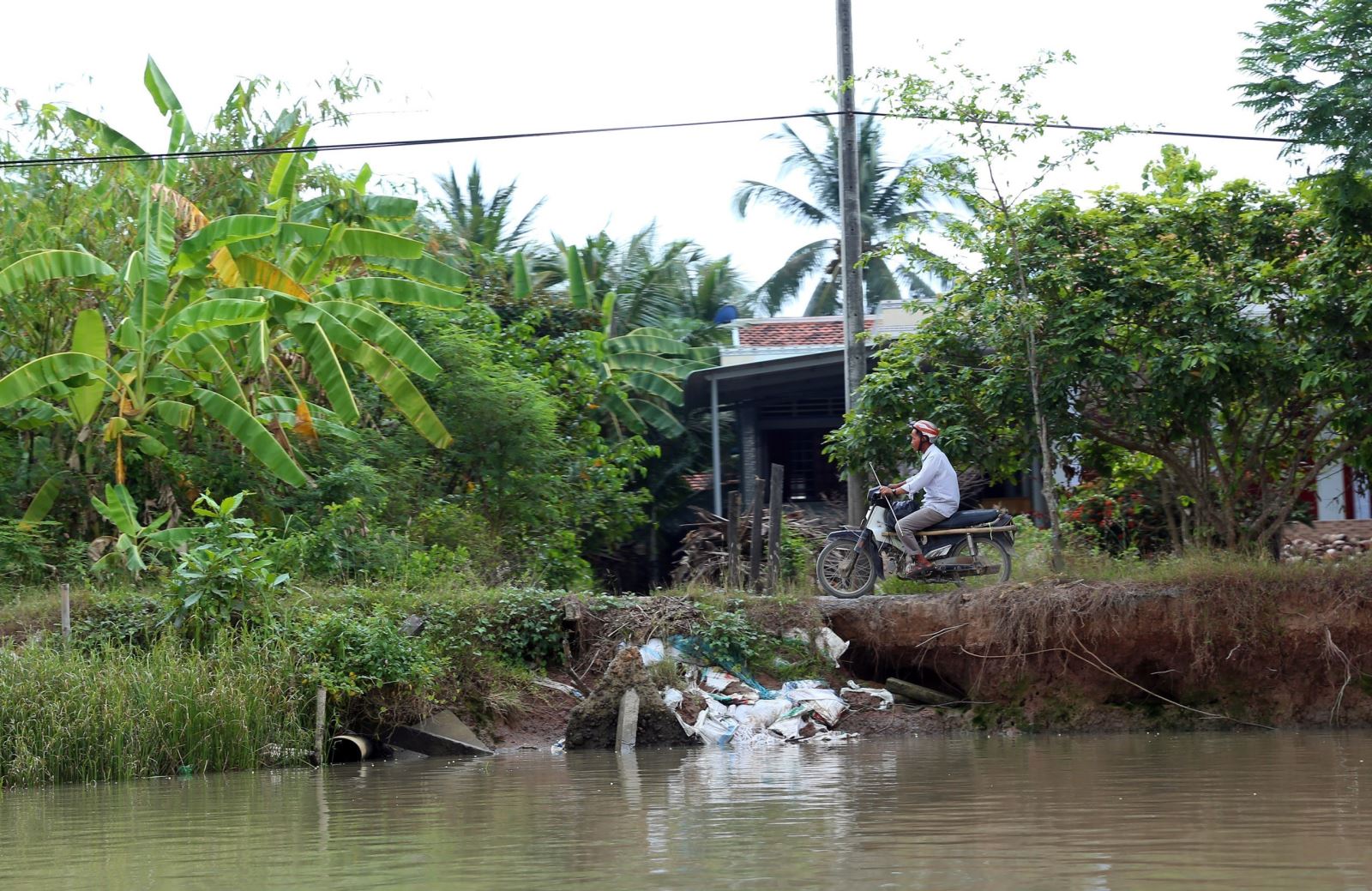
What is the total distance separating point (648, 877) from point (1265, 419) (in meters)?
10.8

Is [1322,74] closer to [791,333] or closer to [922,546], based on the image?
[922,546]

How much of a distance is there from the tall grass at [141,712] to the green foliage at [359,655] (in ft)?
A: 1.09

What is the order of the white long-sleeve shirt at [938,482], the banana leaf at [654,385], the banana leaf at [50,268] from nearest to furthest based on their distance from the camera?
the white long-sleeve shirt at [938,482] < the banana leaf at [50,268] < the banana leaf at [654,385]

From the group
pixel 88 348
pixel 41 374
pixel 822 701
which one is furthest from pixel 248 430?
pixel 822 701

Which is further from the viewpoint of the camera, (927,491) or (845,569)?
(845,569)

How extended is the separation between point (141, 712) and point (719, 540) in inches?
388

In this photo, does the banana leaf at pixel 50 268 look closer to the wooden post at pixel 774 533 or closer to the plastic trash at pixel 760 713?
the wooden post at pixel 774 533

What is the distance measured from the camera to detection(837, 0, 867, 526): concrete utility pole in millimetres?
15547

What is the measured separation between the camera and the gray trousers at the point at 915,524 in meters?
14.1

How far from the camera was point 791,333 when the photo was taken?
27484 millimetres

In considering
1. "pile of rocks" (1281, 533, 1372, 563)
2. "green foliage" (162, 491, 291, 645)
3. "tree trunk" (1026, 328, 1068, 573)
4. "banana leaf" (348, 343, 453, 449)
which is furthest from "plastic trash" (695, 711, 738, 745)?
"pile of rocks" (1281, 533, 1372, 563)

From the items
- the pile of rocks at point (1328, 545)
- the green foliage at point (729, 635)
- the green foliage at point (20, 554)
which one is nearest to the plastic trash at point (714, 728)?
the green foliage at point (729, 635)

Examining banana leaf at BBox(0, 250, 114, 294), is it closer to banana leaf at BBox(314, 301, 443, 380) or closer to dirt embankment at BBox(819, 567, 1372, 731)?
banana leaf at BBox(314, 301, 443, 380)

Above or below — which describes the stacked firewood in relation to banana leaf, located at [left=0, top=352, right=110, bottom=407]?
below
